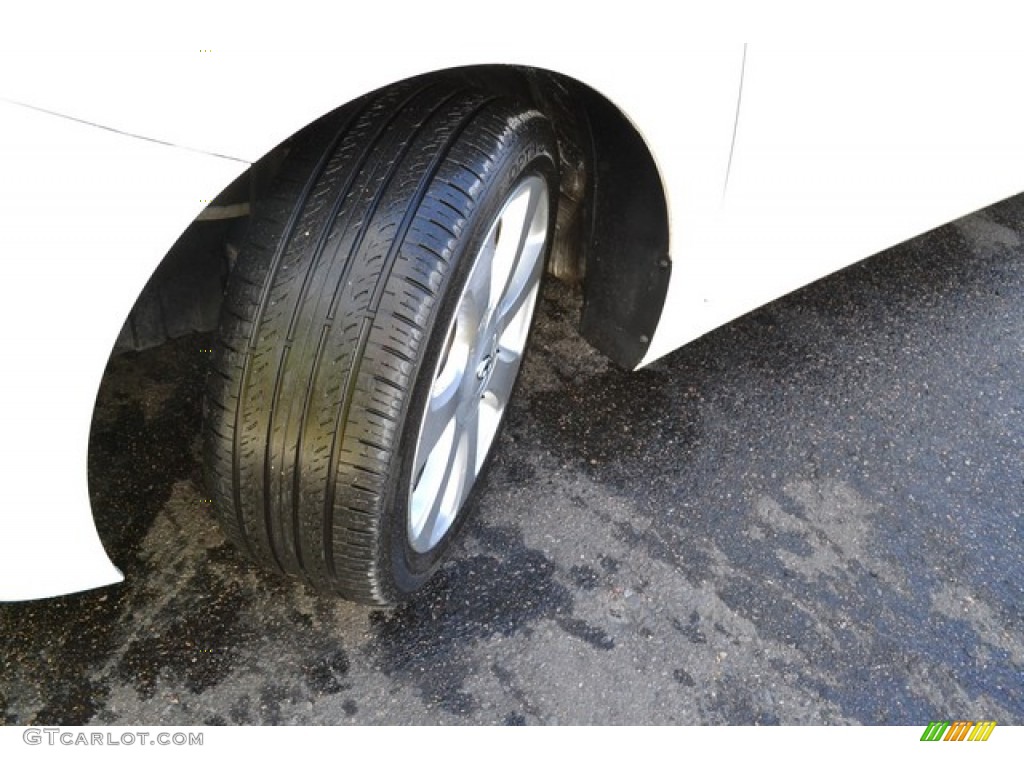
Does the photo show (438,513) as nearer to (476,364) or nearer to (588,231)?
(476,364)

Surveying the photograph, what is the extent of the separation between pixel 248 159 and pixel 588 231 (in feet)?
3.39

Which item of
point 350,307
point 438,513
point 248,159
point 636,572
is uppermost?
point 248,159

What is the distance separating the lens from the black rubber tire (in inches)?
56.0

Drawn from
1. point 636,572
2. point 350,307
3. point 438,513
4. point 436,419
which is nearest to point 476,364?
Answer: point 436,419

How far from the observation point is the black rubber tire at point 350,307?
4.67 ft

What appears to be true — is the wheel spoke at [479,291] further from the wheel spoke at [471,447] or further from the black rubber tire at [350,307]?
the wheel spoke at [471,447]

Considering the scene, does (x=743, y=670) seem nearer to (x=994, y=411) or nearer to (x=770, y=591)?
(x=770, y=591)

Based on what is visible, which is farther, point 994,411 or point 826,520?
point 994,411

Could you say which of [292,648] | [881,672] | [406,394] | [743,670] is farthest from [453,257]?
[881,672]

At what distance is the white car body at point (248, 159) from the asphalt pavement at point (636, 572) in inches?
13.2

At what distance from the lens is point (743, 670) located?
1869 millimetres

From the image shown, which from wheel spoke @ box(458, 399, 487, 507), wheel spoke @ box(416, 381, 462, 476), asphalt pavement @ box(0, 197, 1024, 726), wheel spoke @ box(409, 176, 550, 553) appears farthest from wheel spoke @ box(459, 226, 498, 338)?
asphalt pavement @ box(0, 197, 1024, 726)

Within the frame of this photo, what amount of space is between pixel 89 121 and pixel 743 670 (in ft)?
4.59

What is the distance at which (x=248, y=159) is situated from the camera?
121 cm
